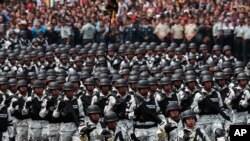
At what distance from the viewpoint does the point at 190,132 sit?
798 inches

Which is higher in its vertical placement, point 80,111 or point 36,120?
point 80,111

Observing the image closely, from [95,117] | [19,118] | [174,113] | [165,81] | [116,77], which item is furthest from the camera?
[116,77]

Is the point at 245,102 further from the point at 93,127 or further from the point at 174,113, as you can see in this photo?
the point at 93,127

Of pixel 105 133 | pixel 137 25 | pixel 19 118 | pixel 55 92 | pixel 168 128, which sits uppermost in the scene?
pixel 137 25

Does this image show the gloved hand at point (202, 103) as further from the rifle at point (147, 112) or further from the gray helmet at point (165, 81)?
the gray helmet at point (165, 81)

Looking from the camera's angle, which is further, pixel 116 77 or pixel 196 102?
pixel 116 77

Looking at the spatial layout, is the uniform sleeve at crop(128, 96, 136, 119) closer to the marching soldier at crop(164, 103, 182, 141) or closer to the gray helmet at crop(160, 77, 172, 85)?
the marching soldier at crop(164, 103, 182, 141)

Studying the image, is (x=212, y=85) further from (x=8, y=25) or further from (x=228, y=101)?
(x=8, y=25)

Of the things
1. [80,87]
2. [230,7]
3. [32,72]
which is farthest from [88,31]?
[80,87]

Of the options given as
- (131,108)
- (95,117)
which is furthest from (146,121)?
(95,117)

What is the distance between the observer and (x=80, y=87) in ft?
87.7

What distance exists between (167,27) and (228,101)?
14.5 meters

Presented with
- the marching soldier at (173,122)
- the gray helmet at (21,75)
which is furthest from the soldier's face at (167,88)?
the gray helmet at (21,75)

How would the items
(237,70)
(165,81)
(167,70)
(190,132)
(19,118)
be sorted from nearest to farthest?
(190,132)
(19,118)
(165,81)
(237,70)
(167,70)
